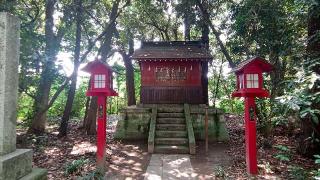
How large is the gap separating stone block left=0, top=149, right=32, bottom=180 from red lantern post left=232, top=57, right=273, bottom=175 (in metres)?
5.39

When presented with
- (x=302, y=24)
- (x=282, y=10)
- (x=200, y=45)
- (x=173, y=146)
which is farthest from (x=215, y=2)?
(x=173, y=146)

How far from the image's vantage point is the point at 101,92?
8016 mm

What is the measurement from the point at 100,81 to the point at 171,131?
461 cm

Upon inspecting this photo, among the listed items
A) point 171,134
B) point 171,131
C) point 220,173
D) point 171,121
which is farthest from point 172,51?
point 220,173

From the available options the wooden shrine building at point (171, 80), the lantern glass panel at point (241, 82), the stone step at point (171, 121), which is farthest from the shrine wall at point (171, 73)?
the lantern glass panel at point (241, 82)

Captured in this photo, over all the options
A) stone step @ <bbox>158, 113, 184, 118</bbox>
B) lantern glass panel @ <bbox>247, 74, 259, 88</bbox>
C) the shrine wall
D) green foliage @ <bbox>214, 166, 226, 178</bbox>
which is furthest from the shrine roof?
the shrine wall

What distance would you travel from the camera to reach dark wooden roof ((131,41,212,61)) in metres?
14.5

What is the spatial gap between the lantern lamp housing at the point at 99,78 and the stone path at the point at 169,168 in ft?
8.34

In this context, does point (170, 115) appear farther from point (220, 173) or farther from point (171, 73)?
point (220, 173)

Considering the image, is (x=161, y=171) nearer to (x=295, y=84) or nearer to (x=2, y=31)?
(x=295, y=84)

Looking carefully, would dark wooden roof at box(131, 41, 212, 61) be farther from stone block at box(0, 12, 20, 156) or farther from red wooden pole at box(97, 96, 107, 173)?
stone block at box(0, 12, 20, 156)

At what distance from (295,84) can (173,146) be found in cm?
559

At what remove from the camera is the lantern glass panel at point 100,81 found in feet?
26.6

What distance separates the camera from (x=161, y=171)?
8.09m
